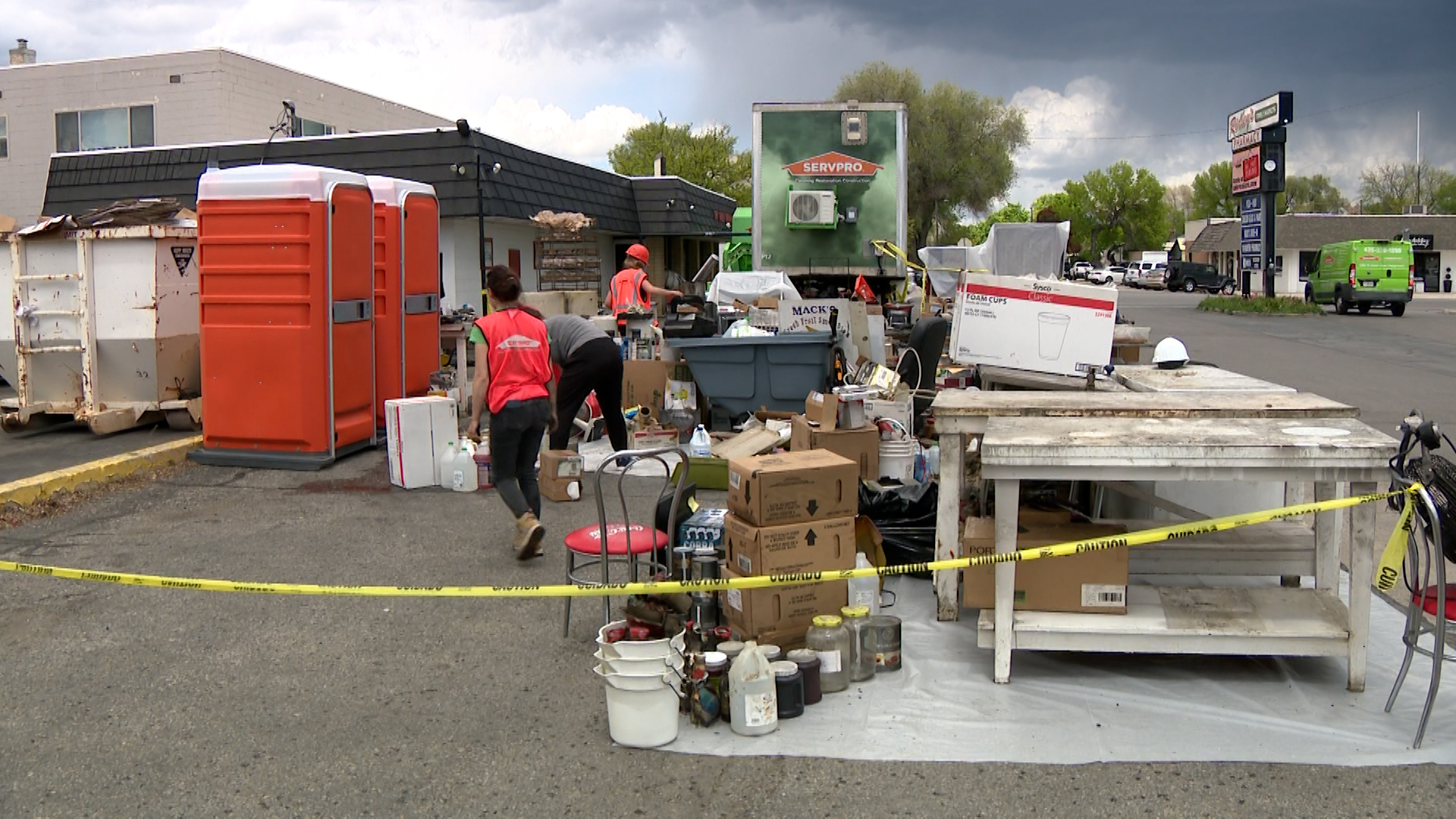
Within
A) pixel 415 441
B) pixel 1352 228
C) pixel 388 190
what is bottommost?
pixel 415 441

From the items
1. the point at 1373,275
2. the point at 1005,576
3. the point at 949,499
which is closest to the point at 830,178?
the point at 949,499

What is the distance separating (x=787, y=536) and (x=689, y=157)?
48.3 meters

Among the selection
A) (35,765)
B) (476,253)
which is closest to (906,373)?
(35,765)

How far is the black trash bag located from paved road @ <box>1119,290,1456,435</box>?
6969mm

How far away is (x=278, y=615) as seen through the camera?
612 cm

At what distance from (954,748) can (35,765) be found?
3.41 m

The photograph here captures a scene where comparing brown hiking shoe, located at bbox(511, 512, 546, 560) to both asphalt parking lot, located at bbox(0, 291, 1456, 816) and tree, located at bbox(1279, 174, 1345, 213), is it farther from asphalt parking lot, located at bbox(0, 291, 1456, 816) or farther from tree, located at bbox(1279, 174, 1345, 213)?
tree, located at bbox(1279, 174, 1345, 213)

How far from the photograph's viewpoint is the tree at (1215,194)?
11706 cm

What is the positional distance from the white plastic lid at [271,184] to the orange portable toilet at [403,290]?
4.77 feet

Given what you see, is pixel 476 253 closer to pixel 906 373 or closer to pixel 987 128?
pixel 906 373

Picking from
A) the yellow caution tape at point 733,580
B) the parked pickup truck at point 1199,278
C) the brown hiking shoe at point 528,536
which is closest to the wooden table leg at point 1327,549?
the yellow caution tape at point 733,580

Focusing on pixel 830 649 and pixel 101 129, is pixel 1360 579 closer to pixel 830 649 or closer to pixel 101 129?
pixel 830 649

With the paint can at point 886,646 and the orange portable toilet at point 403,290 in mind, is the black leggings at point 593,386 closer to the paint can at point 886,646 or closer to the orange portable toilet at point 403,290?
the orange portable toilet at point 403,290

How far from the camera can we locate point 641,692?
174 inches
